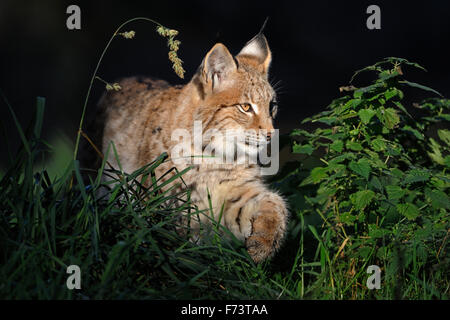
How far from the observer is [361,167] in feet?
8.30

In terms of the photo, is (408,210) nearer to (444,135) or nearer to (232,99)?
(444,135)

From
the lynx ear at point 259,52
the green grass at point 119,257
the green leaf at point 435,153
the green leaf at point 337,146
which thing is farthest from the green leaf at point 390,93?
the lynx ear at point 259,52

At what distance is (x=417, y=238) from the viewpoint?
248cm

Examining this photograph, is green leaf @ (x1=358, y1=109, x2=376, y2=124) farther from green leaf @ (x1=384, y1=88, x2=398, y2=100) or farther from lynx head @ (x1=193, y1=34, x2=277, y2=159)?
lynx head @ (x1=193, y1=34, x2=277, y2=159)

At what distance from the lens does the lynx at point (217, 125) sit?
3037mm

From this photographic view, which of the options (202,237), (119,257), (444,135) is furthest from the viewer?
(444,135)

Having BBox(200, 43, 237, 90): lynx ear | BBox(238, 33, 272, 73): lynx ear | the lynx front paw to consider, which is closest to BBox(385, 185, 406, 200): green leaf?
the lynx front paw

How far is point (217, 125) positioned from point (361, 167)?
112 centimetres

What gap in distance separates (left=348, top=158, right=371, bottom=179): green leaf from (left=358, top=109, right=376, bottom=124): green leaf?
0.71 ft

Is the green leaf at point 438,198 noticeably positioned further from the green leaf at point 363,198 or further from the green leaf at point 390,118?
the green leaf at point 390,118

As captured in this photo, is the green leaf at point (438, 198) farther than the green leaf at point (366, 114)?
No

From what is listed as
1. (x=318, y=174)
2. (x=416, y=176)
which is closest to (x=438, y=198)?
(x=416, y=176)

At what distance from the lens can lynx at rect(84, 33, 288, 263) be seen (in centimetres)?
304

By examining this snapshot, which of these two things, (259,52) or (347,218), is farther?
(259,52)
